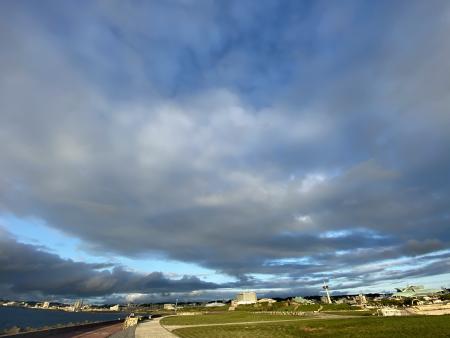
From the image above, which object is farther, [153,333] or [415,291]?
[415,291]

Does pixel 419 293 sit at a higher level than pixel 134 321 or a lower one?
higher

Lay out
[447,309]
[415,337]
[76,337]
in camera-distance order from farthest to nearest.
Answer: [447,309]
[76,337]
[415,337]

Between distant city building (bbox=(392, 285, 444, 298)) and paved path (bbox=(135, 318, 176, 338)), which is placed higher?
distant city building (bbox=(392, 285, 444, 298))

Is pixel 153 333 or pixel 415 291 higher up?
pixel 415 291

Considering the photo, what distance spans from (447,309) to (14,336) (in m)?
77.9

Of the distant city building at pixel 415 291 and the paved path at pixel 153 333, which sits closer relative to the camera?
the paved path at pixel 153 333

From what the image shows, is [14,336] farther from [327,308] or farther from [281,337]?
[327,308]

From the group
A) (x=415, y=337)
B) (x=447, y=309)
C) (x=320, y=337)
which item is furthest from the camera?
(x=447, y=309)

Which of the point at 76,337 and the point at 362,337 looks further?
the point at 76,337

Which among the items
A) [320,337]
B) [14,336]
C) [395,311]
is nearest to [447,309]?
[395,311]

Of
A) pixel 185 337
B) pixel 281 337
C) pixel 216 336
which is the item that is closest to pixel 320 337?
pixel 281 337

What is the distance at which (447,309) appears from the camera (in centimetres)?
7262

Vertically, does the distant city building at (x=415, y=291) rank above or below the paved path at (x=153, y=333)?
above

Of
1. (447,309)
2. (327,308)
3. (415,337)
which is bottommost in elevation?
(415,337)
